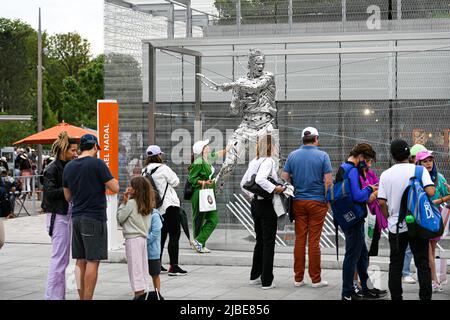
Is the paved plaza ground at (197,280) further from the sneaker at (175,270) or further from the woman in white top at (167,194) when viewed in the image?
the woman in white top at (167,194)

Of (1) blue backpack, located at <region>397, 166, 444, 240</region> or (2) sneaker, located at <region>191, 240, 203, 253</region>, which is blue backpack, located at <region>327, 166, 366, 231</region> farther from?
(2) sneaker, located at <region>191, 240, 203, 253</region>

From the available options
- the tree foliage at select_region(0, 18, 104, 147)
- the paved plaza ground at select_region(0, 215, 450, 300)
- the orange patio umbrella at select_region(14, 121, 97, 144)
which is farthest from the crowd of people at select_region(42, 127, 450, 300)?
the tree foliage at select_region(0, 18, 104, 147)

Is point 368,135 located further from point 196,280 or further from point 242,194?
point 196,280

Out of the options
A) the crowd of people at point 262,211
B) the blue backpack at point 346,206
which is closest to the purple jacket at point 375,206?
the crowd of people at point 262,211

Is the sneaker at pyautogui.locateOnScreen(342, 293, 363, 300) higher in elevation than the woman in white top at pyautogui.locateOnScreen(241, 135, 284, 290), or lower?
lower

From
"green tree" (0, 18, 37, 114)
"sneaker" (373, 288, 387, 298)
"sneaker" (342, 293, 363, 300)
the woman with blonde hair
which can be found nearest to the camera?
the woman with blonde hair

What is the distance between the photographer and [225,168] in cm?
1304

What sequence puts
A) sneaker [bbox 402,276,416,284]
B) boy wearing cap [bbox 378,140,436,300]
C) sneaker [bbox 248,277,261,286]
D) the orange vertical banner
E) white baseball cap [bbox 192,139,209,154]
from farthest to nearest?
the orange vertical banner → white baseball cap [bbox 192,139,209,154] → sneaker [bbox 248,277,261,286] → sneaker [bbox 402,276,416,284] → boy wearing cap [bbox 378,140,436,300]

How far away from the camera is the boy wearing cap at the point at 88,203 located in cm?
797

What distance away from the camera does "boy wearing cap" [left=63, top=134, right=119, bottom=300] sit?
797 centimetres

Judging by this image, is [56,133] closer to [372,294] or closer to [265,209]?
[265,209]

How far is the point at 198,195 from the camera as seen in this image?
11.9 meters

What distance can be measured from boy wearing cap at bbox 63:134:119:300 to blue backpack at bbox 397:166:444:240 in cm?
286
